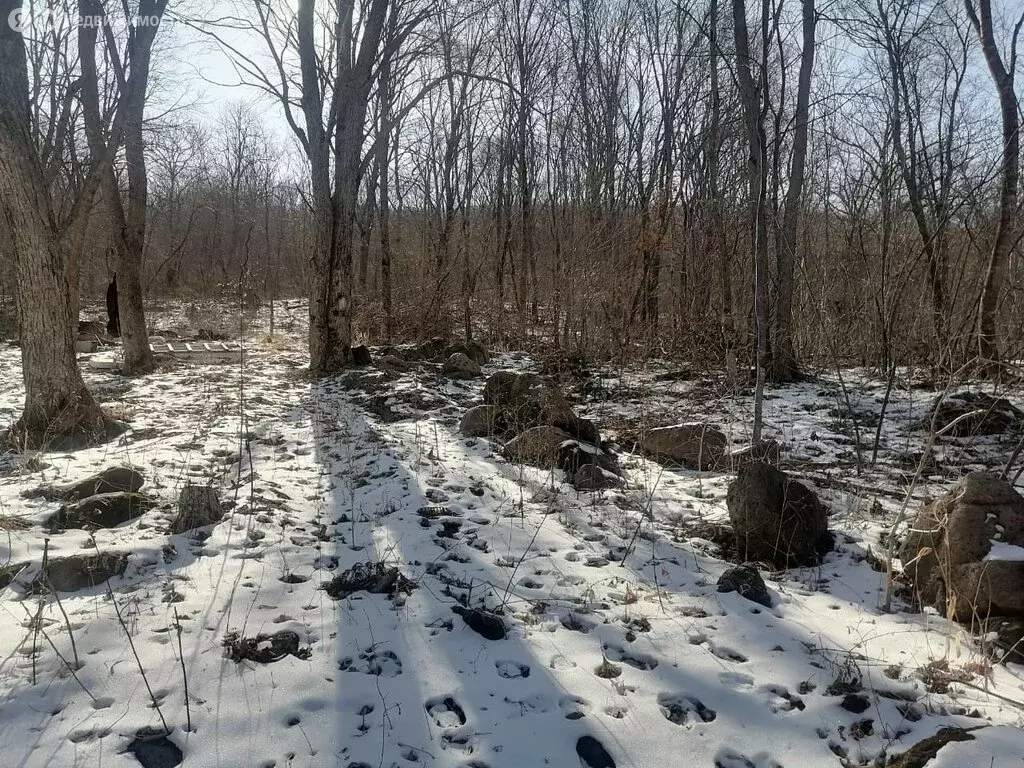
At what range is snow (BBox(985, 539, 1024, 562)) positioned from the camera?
272 centimetres

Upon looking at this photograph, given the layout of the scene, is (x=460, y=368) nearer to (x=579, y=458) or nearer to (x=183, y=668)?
(x=579, y=458)

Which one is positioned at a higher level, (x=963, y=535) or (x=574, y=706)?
(x=963, y=535)

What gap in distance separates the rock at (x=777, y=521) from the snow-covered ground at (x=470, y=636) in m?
0.14

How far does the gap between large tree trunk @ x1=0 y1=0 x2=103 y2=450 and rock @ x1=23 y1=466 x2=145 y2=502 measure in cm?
123

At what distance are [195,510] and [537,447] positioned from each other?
2.57 meters

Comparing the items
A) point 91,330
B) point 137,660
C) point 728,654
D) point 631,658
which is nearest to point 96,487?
point 137,660

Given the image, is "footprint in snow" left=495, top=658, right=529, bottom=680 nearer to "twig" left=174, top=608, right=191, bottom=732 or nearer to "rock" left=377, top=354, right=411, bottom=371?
"twig" left=174, top=608, right=191, bottom=732

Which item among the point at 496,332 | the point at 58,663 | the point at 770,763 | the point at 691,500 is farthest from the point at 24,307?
the point at 496,332

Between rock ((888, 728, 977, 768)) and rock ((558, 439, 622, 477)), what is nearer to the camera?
rock ((888, 728, 977, 768))

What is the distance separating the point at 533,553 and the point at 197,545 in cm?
186

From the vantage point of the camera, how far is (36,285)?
5297 mm

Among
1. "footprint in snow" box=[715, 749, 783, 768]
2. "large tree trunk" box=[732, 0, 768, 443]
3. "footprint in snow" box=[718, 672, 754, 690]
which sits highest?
"large tree trunk" box=[732, 0, 768, 443]

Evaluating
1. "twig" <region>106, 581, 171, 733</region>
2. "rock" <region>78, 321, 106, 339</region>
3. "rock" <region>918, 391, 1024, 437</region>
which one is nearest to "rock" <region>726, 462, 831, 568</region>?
"twig" <region>106, 581, 171, 733</region>

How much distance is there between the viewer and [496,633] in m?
2.63
